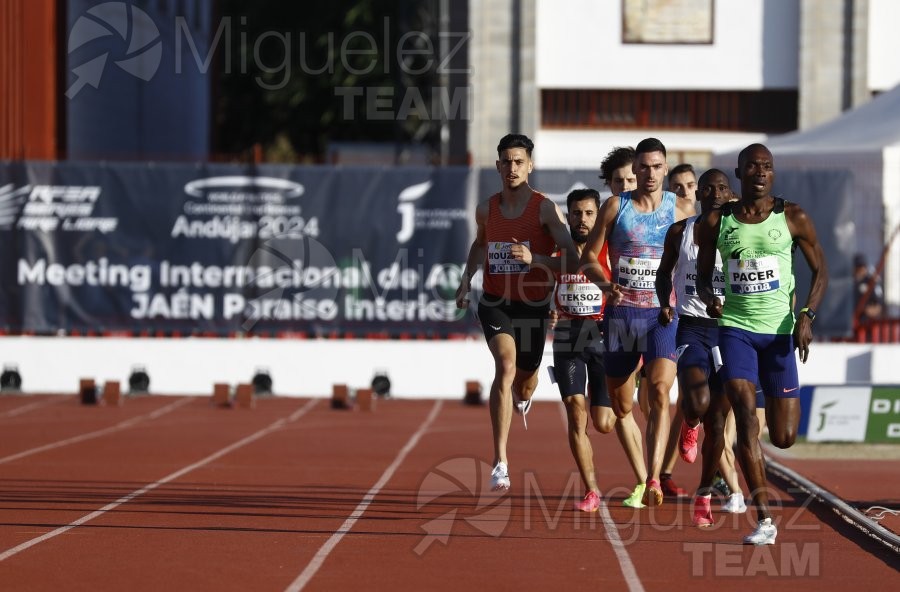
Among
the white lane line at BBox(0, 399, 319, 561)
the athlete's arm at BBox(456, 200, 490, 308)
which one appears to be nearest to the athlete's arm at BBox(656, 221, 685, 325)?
the athlete's arm at BBox(456, 200, 490, 308)

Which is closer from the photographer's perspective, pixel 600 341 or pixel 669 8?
pixel 600 341

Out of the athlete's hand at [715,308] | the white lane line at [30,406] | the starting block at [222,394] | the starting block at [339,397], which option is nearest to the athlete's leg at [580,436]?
the athlete's hand at [715,308]

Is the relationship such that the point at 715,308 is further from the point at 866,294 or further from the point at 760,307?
the point at 866,294

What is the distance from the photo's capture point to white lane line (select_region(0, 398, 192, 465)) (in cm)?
1444

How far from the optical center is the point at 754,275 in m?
8.91

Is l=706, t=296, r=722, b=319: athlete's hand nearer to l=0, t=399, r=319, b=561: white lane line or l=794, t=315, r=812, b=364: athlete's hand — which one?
l=794, t=315, r=812, b=364: athlete's hand

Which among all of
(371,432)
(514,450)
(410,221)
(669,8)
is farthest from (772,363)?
(669,8)

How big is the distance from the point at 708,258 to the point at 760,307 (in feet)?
1.34

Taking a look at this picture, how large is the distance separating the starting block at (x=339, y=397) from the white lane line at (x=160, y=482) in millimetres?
319

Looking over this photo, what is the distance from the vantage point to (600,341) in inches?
425

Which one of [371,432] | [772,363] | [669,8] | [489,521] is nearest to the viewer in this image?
[772,363]

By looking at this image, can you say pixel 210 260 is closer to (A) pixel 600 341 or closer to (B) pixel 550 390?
(B) pixel 550 390

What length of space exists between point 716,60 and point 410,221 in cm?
1347

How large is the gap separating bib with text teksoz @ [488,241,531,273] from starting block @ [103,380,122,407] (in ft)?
33.3
